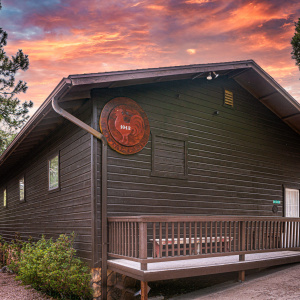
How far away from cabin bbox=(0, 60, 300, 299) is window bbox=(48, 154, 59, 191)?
6 centimetres

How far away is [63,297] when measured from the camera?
764 cm

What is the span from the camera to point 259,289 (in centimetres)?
695

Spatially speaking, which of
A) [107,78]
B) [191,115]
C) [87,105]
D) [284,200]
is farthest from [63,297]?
[284,200]

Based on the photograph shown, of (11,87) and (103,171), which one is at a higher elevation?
(11,87)

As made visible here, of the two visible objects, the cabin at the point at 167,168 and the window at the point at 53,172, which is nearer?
the cabin at the point at 167,168

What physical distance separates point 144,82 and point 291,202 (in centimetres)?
740

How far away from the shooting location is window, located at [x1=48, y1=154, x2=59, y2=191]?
32.6 feet

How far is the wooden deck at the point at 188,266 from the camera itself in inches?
247

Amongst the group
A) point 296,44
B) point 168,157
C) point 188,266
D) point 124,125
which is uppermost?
point 296,44

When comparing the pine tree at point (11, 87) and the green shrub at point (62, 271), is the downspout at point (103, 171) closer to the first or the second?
the green shrub at point (62, 271)

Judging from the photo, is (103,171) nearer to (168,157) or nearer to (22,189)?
(168,157)

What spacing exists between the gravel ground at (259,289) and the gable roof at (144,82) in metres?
4.54

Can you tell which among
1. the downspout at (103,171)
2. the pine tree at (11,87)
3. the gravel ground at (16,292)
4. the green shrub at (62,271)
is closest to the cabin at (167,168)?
the downspout at (103,171)

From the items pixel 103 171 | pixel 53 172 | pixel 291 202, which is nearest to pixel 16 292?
pixel 53 172
